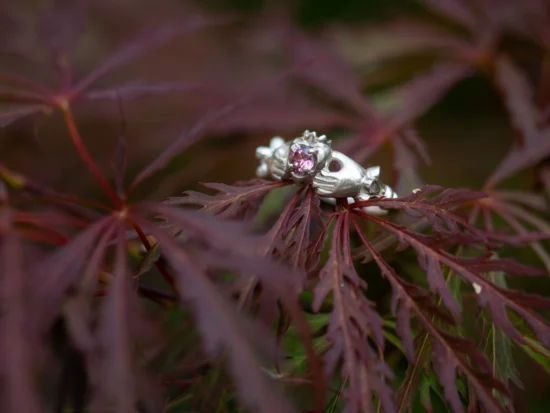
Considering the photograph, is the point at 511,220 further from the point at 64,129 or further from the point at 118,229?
the point at 64,129

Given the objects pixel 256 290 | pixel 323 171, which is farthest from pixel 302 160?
pixel 256 290

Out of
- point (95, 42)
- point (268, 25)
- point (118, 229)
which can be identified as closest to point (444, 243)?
point (118, 229)

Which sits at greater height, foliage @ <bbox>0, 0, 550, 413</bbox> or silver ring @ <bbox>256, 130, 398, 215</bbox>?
silver ring @ <bbox>256, 130, 398, 215</bbox>

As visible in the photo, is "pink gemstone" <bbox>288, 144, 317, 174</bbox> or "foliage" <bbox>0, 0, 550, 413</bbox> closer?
"foliage" <bbox>0, 0, 550, 413</bbox>

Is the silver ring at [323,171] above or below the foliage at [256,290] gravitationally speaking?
above

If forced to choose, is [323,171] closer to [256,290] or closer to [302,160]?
[302,160]

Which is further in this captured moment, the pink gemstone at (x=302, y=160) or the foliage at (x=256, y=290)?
the pink gemstone at (x=302, y=160)

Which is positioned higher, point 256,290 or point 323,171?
point 323,171
